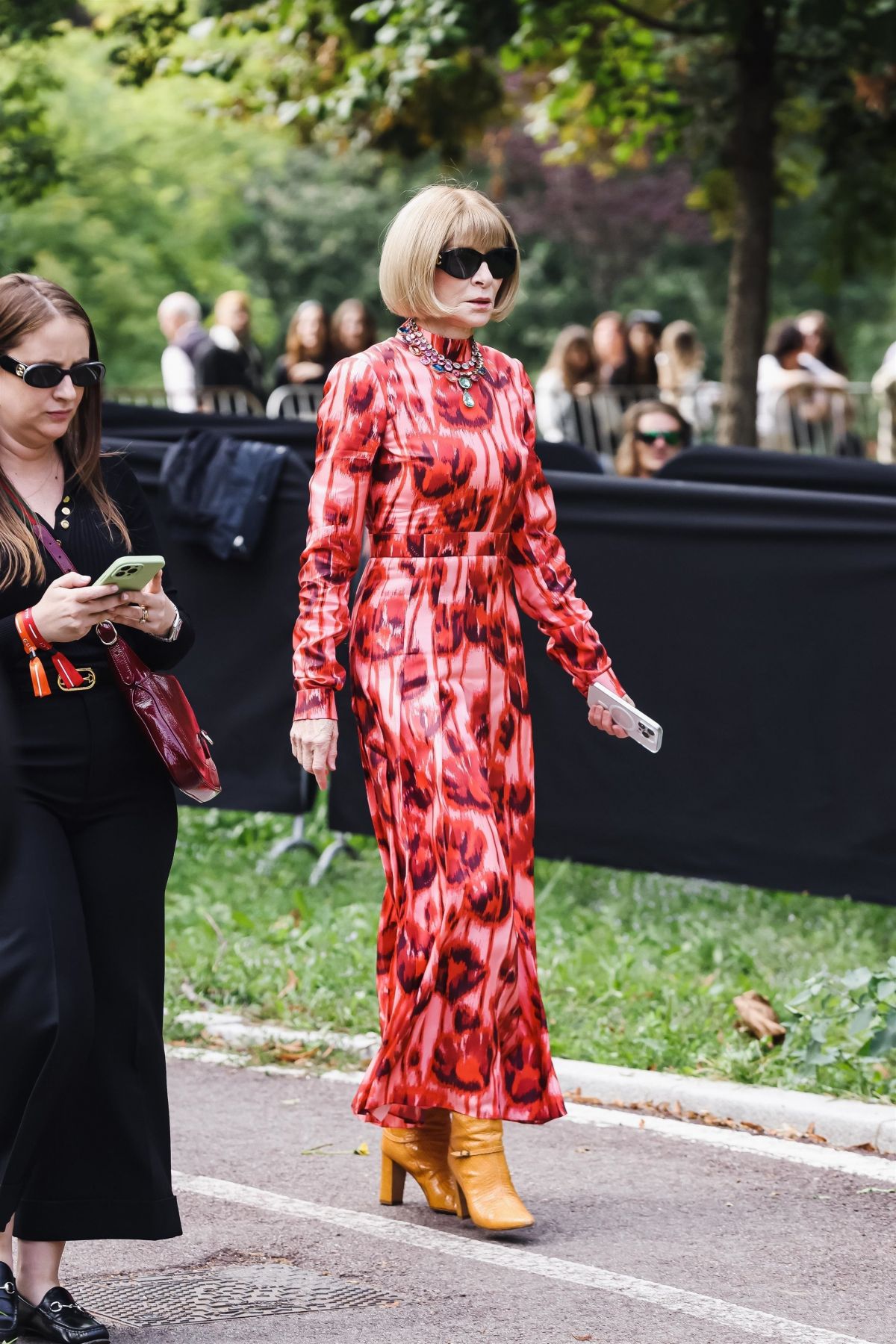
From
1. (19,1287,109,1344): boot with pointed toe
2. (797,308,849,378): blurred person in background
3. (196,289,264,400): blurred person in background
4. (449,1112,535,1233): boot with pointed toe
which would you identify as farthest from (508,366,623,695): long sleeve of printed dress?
(797,308,849,378): blurred person in background

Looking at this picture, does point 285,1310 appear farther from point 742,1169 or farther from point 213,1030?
point 213,1030

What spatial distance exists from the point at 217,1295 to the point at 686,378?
→ 11.6 meters

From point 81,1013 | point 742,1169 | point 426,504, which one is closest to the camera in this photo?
point 81,1013

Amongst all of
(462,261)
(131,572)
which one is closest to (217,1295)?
(131,572)

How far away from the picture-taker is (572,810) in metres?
7.62

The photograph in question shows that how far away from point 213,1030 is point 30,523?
118 inches

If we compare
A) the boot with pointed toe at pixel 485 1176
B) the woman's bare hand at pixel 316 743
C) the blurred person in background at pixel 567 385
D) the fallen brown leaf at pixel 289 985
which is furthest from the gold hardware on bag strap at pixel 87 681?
the blurred person in background at pixel 567 385

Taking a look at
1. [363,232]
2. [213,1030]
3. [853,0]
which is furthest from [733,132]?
[363,232]

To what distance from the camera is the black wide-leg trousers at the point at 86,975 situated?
389 cm

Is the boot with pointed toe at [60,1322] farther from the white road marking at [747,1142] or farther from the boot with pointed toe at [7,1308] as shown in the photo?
the white road marking at [747,1142]

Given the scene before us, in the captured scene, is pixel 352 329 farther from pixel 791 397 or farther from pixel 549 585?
pixel 549 585

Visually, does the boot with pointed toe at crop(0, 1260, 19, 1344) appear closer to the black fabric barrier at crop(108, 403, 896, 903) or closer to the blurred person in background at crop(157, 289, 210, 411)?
the black fabric barrier at crop(108, 403, 896, 903)

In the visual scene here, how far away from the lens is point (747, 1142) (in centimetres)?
553

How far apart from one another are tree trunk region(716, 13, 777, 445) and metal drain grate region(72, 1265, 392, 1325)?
7.50 m
